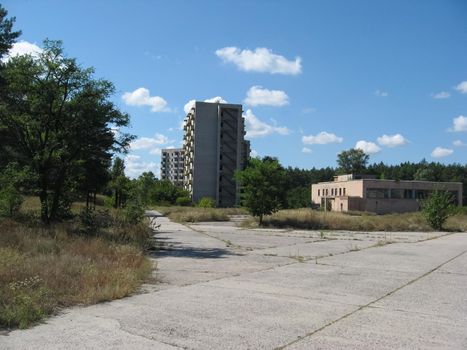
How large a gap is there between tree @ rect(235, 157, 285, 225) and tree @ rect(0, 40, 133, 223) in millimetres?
17701

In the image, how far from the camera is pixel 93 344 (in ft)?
20.4

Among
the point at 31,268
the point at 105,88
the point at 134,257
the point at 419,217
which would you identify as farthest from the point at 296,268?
the point at 419,217

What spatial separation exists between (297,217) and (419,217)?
1099cm

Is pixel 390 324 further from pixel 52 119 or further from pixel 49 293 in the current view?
pixel 52 119

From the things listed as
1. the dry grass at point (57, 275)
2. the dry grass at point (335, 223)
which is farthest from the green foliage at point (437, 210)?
the dry grass at point (57, 275)

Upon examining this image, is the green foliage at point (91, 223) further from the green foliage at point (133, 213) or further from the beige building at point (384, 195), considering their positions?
the beige building at point (384, 195)

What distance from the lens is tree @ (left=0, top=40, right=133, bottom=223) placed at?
20.0m

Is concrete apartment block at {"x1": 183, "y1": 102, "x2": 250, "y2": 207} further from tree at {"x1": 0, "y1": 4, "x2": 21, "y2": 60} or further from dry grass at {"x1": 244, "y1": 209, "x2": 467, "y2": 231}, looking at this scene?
tree at {"x1": 0, "y1": 4, "x2": 21, "y2": 60}

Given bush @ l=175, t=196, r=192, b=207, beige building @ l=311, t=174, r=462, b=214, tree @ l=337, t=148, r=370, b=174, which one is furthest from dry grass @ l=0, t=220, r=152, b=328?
tree @ l=337, t=148, r=370, b=174

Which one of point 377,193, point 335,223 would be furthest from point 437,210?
point 377,193

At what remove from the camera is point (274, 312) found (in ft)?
26.9

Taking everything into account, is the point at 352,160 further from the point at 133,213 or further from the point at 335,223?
Result: the point at 133,213

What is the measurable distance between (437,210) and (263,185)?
14.0m

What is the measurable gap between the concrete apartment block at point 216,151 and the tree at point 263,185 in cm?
8793
